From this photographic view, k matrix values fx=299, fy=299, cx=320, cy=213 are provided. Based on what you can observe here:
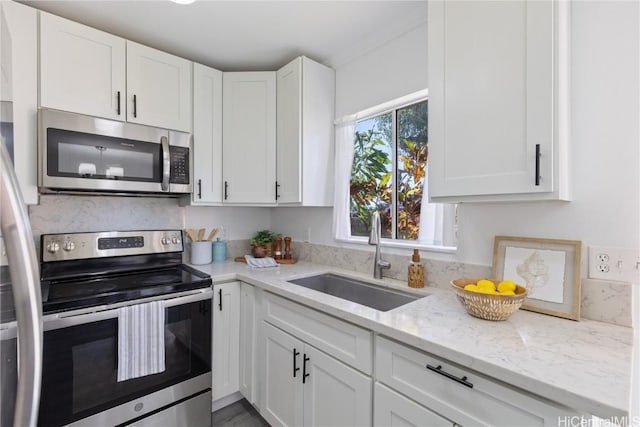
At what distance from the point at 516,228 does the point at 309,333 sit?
106 cm

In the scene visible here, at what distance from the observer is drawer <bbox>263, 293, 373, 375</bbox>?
46.7 inches

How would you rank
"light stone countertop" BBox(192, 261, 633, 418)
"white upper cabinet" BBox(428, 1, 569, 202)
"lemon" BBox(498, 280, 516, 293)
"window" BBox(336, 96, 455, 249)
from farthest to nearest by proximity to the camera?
"window" BBox(336, 96, 455, 249), "lemon" BBox(498, 280, 516, 293), "white upper cabinet" BBox(428, 1, 569, 202), "light stone countertop" BBox(192, 261, 633, 418)

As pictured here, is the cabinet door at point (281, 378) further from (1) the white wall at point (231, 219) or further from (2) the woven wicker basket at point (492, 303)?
(1) the white wall at point (231, 219)

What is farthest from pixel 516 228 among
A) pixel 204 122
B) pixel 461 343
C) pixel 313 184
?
pixel 204 122

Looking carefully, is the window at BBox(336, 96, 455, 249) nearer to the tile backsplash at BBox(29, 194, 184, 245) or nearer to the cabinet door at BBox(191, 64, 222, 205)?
the cabinet door at BBox(191, 64, 222, 205)

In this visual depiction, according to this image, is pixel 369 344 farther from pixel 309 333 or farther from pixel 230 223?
pixel 230 223

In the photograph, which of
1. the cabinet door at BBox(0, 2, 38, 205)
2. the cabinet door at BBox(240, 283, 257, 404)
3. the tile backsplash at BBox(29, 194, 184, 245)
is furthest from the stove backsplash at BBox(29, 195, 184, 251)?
the cabinet door at BBox(240, 283, 257, 404)

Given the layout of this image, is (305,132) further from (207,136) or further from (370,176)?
(207,136)

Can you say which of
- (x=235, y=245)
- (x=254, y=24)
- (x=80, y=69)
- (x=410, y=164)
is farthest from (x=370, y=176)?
(x=80, y=69)

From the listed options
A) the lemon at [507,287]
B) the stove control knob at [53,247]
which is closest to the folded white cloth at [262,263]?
the stove control knob at [53,247]

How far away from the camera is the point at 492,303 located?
1.05 metres

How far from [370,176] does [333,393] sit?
1.32 metres

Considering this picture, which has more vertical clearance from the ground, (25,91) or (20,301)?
(25,91)

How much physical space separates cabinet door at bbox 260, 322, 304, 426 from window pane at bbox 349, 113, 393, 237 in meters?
0.90
